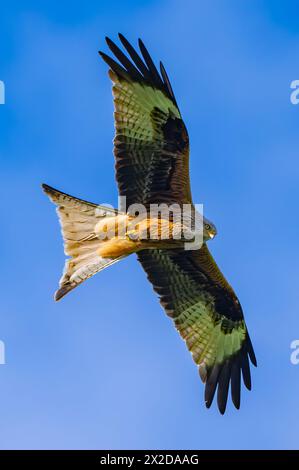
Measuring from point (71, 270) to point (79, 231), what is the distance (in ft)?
1.73

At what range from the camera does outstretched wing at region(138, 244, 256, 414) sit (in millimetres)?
15031

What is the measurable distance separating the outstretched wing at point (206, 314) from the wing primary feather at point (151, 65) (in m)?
2.35

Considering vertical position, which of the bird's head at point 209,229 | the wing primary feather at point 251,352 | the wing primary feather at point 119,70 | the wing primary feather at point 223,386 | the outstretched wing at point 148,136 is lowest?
the wing primary feather at point 223,386

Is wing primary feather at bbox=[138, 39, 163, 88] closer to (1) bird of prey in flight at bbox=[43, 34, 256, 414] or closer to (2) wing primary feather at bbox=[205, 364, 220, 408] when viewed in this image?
(1) bird of prey in flight at bbox=[43, 34, 256, 414]

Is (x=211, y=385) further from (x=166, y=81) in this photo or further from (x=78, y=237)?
(x=166, y=81)

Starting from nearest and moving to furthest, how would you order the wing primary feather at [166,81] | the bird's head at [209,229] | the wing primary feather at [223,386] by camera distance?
the wing primary feather at [166,81] → the bird's head at [209,229] → the wing primary feather at [223,386]

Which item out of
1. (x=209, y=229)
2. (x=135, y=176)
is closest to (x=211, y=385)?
(x=209, y=229)

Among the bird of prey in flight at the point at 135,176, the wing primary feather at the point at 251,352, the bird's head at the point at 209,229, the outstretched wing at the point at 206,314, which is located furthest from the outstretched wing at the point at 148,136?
the wing primary feather at the point at 251,352

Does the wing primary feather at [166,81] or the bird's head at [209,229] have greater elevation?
the wing primary feather at [166,81]

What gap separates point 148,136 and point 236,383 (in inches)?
143

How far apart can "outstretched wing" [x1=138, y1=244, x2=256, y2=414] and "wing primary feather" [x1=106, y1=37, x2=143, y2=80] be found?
247 centimetres

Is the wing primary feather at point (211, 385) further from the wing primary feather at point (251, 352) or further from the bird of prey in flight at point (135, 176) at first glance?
the bird of prey in flight at point (135, 176)

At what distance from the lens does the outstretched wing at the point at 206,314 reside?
1503 cm
